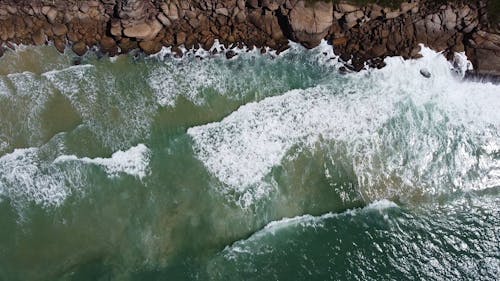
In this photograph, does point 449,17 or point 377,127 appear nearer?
point 449,17

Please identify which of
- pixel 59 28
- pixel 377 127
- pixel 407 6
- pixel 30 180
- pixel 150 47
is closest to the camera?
pixel 30 180

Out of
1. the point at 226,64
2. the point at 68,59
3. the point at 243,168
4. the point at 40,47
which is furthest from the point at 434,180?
the point at 40,47

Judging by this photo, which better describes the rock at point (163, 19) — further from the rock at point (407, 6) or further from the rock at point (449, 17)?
the rock at point (449, 17)

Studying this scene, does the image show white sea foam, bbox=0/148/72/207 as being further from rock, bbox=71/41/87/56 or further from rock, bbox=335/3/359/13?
rock, bbox=335/3/359/13

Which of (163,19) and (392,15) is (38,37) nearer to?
(163,19)

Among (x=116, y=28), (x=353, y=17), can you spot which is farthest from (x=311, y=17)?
(x=116, y=28)

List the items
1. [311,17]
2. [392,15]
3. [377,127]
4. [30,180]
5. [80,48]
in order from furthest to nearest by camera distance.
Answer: [377,127] < [80,48] < [392,15] < [311,17] < [30,180]

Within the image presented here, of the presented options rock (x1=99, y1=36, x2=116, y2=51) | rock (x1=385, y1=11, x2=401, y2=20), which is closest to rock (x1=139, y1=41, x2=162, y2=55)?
rock (x1=99, y1=36, x2=116, y2=51)
